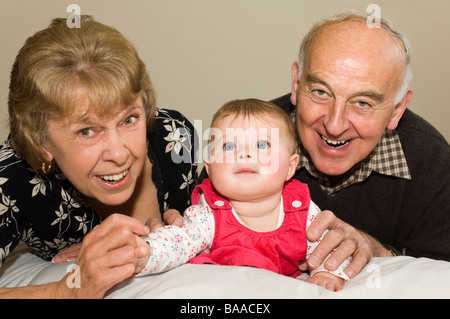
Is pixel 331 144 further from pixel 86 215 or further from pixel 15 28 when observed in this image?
pixel 15 28

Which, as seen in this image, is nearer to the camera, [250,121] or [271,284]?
[271,284]

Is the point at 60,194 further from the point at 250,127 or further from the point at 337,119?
the point at 337,119

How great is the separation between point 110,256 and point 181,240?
230mm

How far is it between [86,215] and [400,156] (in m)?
1.15

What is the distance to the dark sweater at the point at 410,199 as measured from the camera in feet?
5.90

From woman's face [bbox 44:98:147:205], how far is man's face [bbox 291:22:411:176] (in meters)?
0.59

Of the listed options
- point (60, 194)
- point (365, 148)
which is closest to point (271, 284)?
point (365, 148)

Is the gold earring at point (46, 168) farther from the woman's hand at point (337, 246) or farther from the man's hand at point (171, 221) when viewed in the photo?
the woman's hand at point (337, 246)

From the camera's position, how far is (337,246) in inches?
60.8

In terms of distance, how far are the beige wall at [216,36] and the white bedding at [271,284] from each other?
1.38m

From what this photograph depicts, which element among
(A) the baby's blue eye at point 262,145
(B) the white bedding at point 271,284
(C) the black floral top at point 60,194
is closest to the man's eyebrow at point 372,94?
(A) the baby's blue eye at point 262,145

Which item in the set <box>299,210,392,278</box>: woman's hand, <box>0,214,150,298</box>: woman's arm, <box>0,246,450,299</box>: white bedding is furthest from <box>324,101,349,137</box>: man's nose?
<box>0,214,150,298</box>: woman's arm

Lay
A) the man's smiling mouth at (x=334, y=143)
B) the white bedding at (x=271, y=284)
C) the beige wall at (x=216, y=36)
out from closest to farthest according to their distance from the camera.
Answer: the white bedding at (x=271, y=284) → the man's smiling mouth at (x=334, y=143) → the beige wall at (x=216, y=36)

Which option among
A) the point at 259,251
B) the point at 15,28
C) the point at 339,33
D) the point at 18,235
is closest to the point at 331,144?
the point at 339,33
